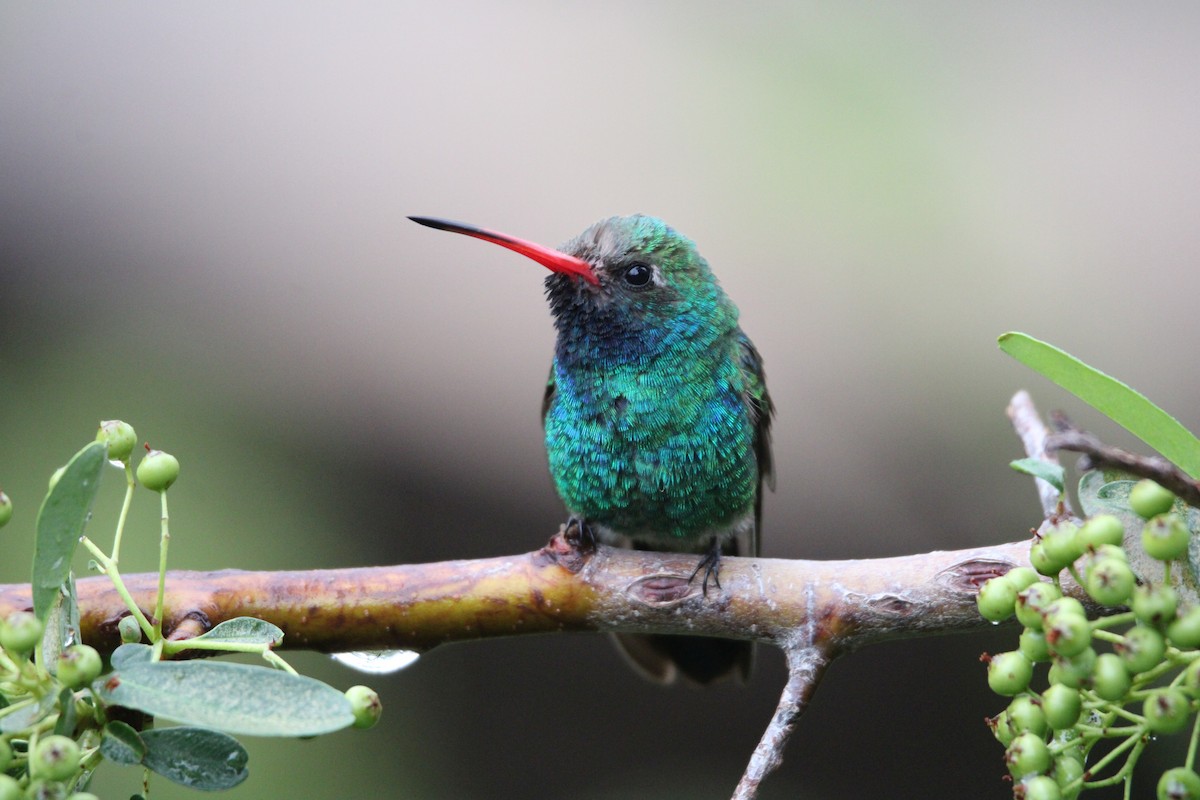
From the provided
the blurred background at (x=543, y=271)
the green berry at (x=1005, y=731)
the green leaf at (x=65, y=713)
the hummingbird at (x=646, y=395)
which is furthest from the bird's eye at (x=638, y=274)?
the green leaf at (x=65, y=713)

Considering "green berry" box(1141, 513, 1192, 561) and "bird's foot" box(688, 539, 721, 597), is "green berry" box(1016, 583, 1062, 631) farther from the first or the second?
"bird's foot" box(688, 539, 721, 597)

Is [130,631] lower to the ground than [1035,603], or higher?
lower

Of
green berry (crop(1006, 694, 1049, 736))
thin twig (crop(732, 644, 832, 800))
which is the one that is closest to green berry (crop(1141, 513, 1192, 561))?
green berry (crop(1006, 694, 1049, 736))

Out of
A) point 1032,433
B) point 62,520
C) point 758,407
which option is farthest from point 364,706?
point 758,407

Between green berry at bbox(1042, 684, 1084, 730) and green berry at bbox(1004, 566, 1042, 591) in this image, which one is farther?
green berry at bbox(1004, 566, 1042, 591)

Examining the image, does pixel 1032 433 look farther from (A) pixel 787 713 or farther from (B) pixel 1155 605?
(B) pixel 1155 605

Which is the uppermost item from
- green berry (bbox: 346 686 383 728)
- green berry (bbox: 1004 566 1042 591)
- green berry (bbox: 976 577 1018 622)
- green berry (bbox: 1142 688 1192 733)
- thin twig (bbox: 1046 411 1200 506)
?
thin twig (bbox: 1046 411 1200 506)

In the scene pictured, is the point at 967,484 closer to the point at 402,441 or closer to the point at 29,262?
the point at 402,441
